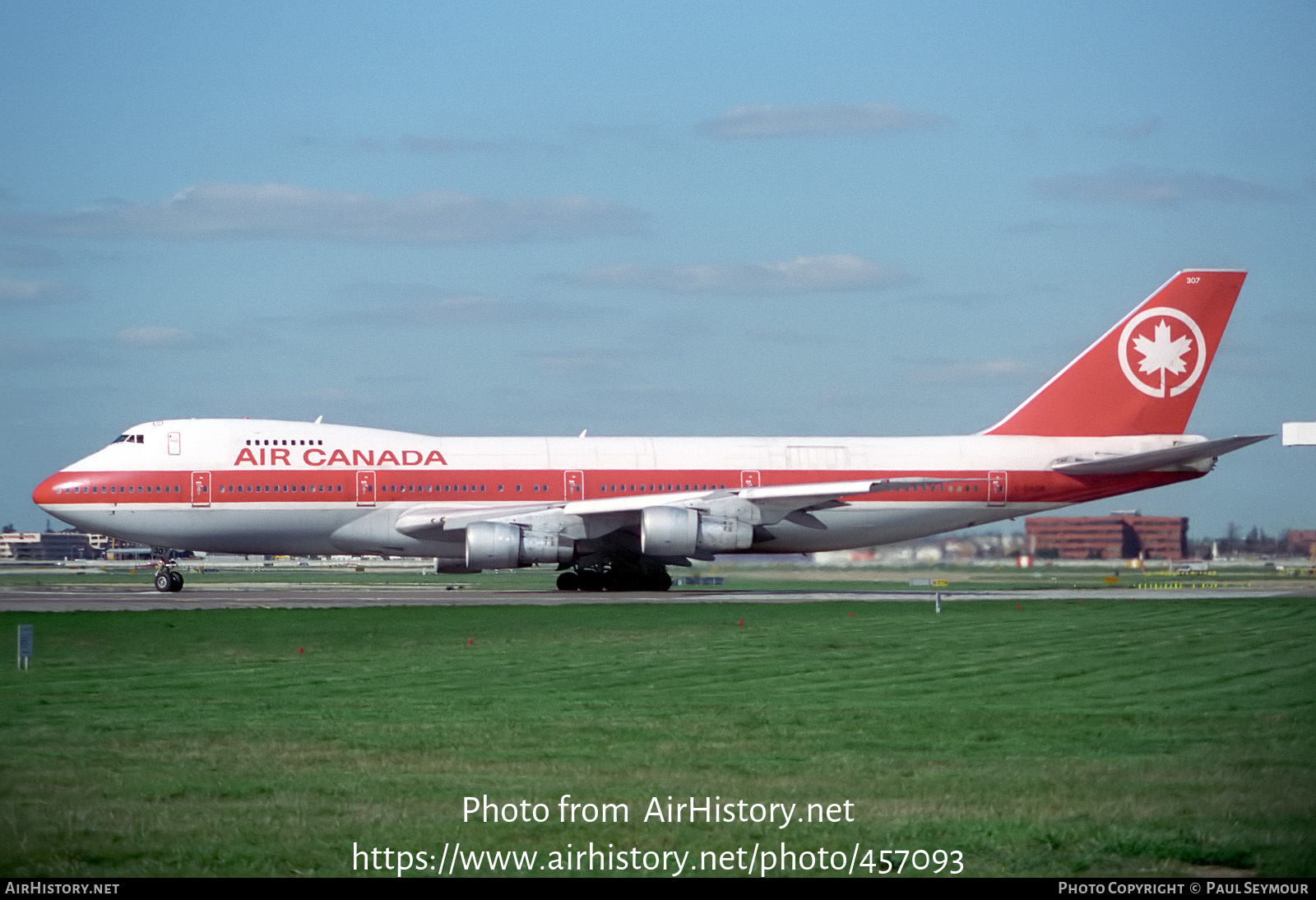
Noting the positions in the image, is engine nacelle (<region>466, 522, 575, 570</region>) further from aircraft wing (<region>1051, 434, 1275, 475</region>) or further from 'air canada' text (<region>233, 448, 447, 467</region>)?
aircraft wing (<region>1051, 434, 1275, 475</region>)

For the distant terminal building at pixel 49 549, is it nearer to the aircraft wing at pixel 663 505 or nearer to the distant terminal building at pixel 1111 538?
the aircraft wing at pixel 663 505

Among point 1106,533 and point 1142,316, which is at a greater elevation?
point 1142,316

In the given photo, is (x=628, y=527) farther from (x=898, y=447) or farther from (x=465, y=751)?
(x=465, y=751)

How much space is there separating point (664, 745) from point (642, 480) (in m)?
29.1

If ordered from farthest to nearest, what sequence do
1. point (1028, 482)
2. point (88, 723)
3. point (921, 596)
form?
point (1028, 482)
point (921, 596)
point (88, 723)

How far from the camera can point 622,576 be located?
4141cm

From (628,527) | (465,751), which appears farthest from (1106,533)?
(465,751)

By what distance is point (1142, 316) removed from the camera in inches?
1743

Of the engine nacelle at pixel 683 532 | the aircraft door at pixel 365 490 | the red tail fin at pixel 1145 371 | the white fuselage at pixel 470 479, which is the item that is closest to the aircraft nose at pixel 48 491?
the white fuselage at pixel 470 479

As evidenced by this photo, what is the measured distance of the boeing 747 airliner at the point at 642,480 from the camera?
39844 mm

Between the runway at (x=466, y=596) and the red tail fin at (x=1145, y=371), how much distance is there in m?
5.21

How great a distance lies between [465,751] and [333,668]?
7.76 m

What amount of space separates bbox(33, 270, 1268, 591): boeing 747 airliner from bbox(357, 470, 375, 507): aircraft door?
0.17 feet

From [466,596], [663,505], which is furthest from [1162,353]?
[466,596]
